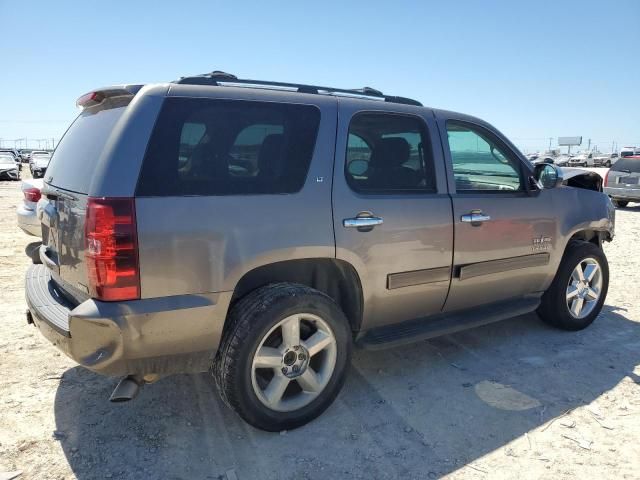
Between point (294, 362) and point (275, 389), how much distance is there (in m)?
0.19

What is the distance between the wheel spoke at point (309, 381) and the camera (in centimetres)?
293

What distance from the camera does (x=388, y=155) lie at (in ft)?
11.0

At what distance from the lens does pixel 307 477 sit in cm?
249

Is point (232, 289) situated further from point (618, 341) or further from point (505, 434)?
point (618, 341)

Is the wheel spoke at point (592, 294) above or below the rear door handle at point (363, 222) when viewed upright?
below

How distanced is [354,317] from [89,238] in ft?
5.46

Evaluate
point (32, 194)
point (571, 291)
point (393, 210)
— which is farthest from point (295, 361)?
point (32, 194)

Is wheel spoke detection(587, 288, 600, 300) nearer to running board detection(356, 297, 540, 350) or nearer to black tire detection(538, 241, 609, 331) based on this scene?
black tire detection(538, 241, 609, 331)

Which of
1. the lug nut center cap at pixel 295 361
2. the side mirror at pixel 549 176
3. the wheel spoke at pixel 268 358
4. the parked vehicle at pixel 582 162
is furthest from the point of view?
the parked vehicle at pixel 582 162

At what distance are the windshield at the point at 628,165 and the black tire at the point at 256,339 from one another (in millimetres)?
14263

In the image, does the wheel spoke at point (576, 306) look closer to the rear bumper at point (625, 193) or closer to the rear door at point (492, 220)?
the rear door at point (492, 220)

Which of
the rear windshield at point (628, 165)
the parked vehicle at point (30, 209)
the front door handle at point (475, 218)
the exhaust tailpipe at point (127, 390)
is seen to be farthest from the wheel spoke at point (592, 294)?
the rear windshield at point (628, 165)

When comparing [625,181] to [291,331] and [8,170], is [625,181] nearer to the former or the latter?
[291,331]

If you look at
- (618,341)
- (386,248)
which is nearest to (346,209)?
(386,248)
